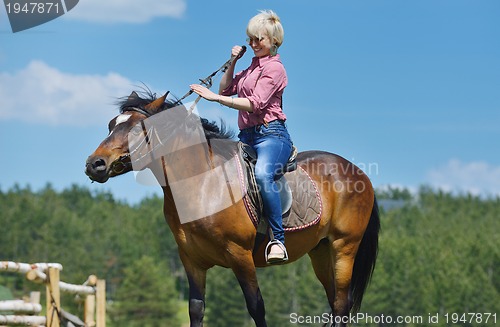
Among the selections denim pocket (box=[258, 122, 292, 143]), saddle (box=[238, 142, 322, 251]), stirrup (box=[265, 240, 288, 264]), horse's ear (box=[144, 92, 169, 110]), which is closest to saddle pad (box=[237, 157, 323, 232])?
saddle (box=[238, 142, 322, 251])

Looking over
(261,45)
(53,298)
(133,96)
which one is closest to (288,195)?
(261,45)

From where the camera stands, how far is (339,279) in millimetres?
8141

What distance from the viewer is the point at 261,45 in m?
7.38

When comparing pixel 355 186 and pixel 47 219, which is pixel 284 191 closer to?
pixel 355 186

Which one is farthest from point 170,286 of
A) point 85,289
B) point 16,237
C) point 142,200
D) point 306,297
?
point 85,289

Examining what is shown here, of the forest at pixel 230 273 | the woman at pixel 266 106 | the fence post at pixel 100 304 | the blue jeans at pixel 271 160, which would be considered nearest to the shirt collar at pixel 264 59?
the woman at pixel 266 106

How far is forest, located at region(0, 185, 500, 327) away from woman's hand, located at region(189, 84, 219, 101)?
56114mm

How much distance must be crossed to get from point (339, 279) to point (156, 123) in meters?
2.51

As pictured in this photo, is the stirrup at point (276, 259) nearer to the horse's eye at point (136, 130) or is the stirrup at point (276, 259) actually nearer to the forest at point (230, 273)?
the horse's eye at point (136, 130)

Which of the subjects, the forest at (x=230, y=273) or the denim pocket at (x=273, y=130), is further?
the forest at (x=230, y=273)

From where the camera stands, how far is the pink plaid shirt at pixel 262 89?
7.25 m

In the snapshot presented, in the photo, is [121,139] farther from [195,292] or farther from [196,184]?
[195,292]

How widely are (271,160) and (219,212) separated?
0.70m

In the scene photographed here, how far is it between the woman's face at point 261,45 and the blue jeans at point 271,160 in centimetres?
63
